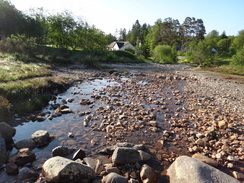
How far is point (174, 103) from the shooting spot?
431 inches

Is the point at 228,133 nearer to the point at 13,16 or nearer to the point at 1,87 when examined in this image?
the point at 1,87

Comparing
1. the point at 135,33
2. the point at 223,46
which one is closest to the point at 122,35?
the point at 135,33

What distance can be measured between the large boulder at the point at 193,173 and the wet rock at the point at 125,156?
980mm

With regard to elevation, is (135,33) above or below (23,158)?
above

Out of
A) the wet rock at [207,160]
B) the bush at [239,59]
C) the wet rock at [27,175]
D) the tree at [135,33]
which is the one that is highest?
the tree at [135,33]

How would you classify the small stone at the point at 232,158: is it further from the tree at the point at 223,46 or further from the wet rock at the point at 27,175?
the tree at the point at 223,46

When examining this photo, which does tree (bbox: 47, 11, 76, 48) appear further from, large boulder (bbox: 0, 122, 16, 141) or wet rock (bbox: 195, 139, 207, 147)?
wet rock (bbox: 195, 139, 207, 147)

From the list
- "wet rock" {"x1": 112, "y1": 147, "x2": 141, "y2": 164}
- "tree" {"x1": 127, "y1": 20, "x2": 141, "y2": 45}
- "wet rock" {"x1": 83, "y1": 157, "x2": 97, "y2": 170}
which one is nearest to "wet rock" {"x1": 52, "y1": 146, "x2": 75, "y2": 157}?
"wet rock" {"x1": 83, "y1": 157, "x2": 97, "y2": 170}

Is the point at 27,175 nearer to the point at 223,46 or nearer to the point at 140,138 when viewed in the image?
the point at 140,138

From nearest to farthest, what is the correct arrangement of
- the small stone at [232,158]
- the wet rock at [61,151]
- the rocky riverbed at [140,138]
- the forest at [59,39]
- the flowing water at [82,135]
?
the rocky riverbed at [140,138]
the wet rock at [61,151]
the small stone at [232,158]
the flowing water at [82,135]
the forest at [59,39]

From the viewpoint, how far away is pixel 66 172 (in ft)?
12.2

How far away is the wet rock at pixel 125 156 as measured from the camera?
15.0 feet

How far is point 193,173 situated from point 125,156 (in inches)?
68.8

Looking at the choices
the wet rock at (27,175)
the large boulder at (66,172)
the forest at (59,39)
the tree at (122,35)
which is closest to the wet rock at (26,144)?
the wet rock at (27,175)
